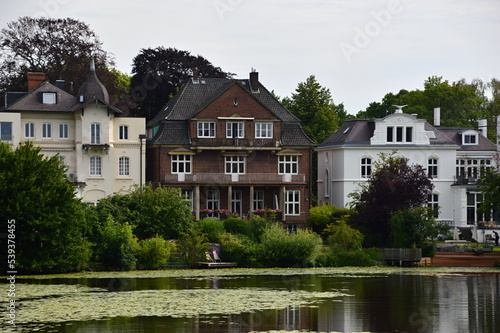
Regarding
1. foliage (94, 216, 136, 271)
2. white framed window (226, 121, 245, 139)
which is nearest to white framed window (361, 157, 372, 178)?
white framed window (226, 121, 245, 139)

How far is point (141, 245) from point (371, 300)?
16.9m

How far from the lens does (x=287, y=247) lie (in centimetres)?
4916

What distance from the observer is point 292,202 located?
216 ft

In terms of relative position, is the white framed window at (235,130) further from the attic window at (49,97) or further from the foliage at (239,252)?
the foliage at (239,252)

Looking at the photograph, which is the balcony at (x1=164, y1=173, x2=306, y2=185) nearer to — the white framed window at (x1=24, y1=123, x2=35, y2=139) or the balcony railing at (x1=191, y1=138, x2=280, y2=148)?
the balcony railing at (x1=191, y1=138, x2=280, y2=148)

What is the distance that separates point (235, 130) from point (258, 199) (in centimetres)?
517

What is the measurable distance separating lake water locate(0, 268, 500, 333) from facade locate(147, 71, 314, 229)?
18060mm

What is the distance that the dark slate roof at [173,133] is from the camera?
6438 centimetres

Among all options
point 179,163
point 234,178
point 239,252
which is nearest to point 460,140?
point 234,178

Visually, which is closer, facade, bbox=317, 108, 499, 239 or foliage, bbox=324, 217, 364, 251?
foliage, bbox=324, 217, 364, 251

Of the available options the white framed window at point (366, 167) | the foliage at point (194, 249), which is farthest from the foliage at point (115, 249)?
the white framed window at point (366, 167)

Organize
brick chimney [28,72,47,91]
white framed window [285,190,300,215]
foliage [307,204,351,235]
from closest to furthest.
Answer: foliage [307,204,351,235] → white framed window [285,190,300,215] → brick chimney [28,72,47,91]

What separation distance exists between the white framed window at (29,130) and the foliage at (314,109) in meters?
24.3

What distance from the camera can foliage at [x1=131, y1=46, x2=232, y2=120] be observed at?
244 feet
